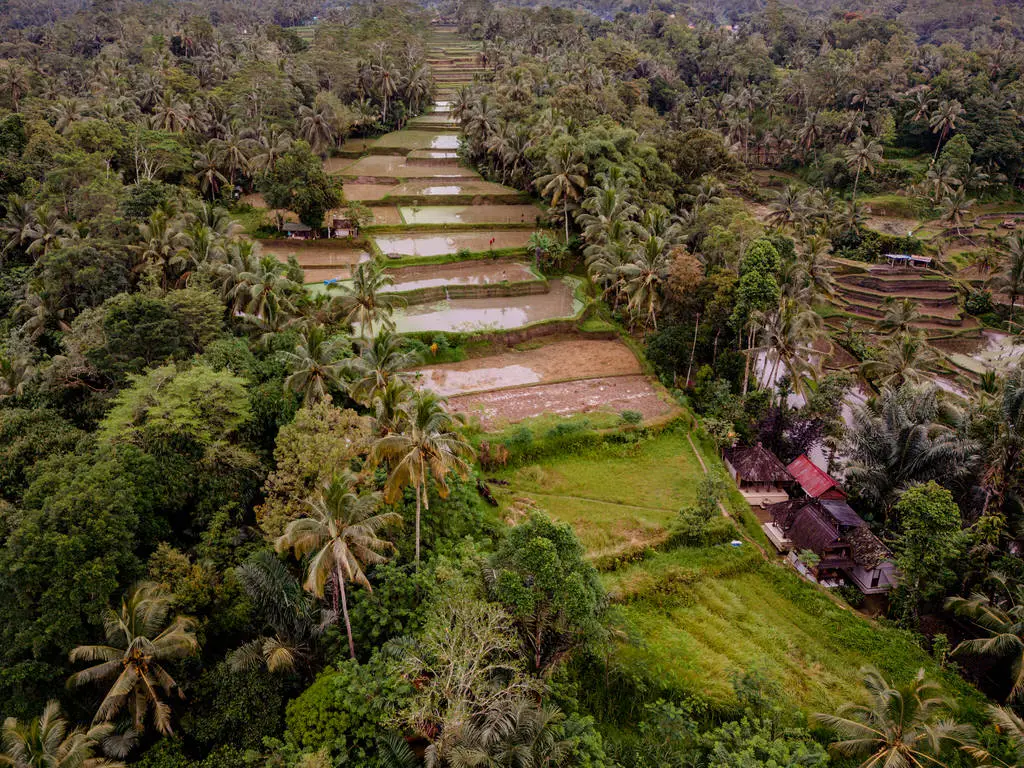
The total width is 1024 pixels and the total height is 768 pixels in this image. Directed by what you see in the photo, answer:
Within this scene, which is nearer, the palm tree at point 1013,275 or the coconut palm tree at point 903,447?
the coconut palm tree at point 903,447

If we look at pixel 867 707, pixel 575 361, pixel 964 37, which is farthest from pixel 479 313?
pixel 964 37

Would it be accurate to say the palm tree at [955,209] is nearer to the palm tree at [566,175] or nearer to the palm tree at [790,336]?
the palm tree at [566,175]

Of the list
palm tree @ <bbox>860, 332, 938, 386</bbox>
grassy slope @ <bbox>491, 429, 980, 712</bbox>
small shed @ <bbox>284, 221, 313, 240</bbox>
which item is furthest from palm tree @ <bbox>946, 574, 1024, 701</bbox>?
small shed @ <bbox>284, 221, 313, 240</bbox>

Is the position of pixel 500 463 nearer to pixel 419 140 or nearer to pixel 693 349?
pixel 693 349

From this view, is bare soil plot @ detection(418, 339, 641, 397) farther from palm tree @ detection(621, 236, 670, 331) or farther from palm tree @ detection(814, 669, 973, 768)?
palm tree @ detection(814, 669, 973, 768)

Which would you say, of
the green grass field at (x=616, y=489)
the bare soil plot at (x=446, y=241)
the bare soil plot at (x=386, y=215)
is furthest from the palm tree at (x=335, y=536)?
the bare soil plot at (x=386, y=215)

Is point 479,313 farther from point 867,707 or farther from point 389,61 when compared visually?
point 389,61

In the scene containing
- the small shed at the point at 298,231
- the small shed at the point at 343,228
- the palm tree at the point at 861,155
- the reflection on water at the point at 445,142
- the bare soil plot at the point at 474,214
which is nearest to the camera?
the small shed at the point at 298,231
